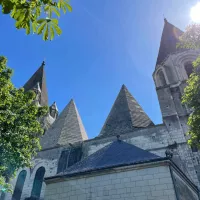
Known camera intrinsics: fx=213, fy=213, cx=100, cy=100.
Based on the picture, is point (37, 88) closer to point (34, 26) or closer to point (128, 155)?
point (128, 155)

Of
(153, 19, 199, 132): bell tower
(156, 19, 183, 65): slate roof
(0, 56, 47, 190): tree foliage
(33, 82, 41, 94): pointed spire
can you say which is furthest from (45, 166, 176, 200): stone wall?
(33, 82, 41, 94): pointed spire

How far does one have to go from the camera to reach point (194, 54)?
17516mm

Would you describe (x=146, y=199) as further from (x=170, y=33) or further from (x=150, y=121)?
(x=170, y=33)

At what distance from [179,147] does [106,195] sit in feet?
22.9

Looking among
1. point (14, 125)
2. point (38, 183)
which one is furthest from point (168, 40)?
point (38, 183)

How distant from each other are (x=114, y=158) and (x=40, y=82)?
81.7 feet

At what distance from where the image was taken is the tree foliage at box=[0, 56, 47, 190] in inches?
343

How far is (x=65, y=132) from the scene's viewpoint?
60.4 feet

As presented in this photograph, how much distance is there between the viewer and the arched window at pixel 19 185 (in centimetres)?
1457

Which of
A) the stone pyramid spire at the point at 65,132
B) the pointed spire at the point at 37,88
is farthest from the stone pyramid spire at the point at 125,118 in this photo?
the pointed spire at the point at 37,88

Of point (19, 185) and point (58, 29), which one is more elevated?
point (19, 185)

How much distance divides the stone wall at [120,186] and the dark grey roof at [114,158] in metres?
0.32

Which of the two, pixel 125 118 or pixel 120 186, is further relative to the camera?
pixel 125 118

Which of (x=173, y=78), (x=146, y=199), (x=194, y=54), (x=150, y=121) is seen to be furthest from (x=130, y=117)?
(x=146, y=199)
